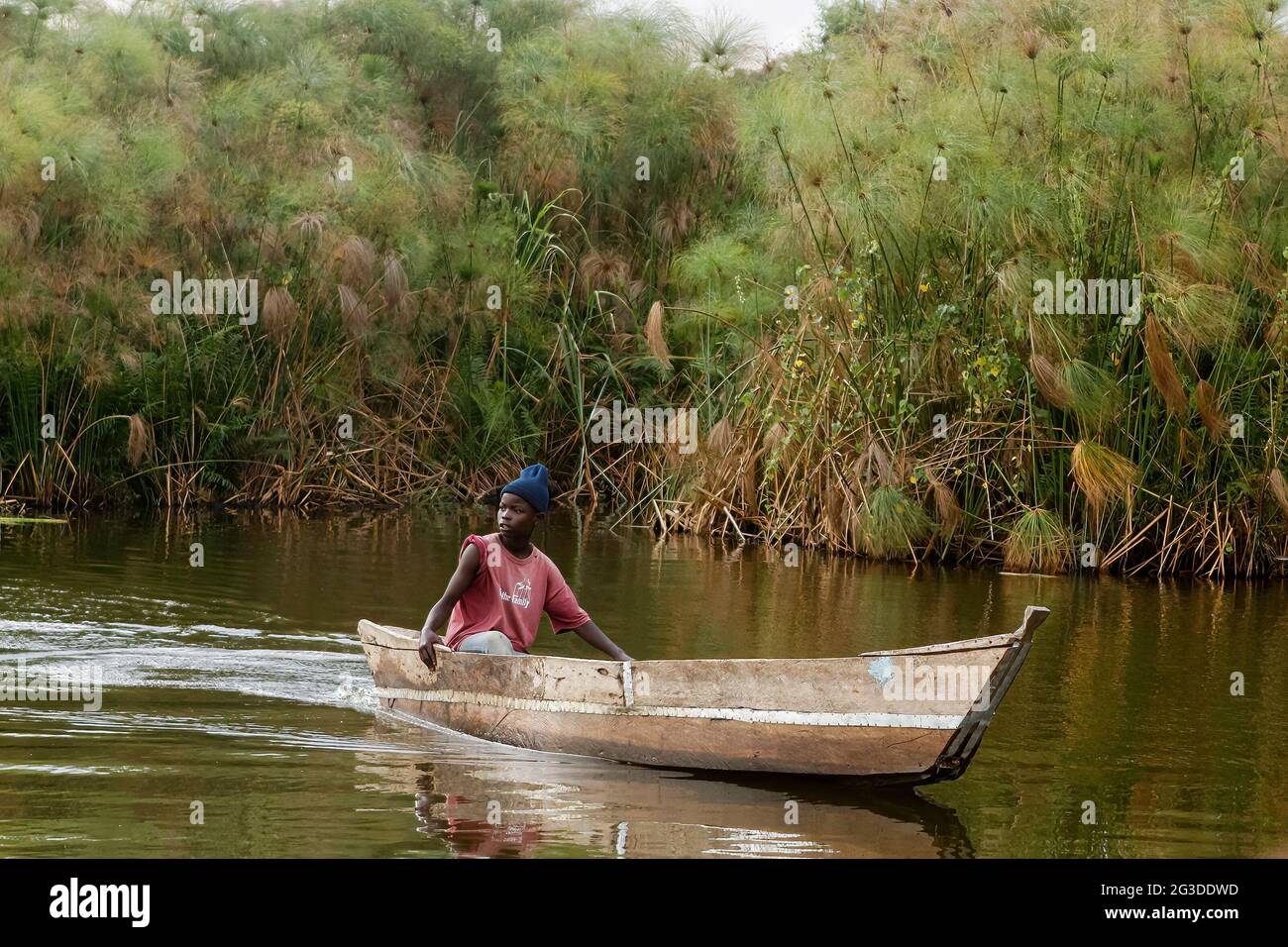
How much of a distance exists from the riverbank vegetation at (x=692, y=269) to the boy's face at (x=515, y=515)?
607 cm

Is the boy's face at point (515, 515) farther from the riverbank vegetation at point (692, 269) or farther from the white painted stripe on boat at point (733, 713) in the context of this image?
the riverbank vegetation at point (692, 269)

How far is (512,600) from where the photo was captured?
7191 mm

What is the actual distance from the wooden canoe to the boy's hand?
0.04 meters

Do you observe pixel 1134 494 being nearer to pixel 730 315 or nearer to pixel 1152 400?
pixel 1152 400

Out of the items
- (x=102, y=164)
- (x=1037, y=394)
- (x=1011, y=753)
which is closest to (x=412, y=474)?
(x=102, y=164)

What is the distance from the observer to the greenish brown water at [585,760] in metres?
5.64

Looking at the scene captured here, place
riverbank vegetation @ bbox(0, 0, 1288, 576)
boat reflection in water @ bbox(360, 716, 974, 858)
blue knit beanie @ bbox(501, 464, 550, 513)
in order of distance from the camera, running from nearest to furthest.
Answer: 1. boat reflection in water @ bbox(360, 716, 974, 858)
2. blue knit beanie @ bbox(501, 464, 550, 513)
3. riverbank vegetation @ bbox(0, 0, 1288, 576)

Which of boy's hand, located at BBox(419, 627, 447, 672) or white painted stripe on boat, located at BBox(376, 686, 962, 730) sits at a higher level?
boy's hand, located at BBox(419, 627, 447, 672)

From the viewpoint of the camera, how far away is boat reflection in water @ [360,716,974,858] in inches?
217

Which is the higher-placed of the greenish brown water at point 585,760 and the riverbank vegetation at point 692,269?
the riverbank vegetation at point 692,269

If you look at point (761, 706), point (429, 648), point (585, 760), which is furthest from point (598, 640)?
point (761, 706)

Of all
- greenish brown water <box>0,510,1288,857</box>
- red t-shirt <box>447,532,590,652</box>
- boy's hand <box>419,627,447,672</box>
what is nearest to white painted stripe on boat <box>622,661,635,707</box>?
greenish brown water <box>0,510,1288,857</box>

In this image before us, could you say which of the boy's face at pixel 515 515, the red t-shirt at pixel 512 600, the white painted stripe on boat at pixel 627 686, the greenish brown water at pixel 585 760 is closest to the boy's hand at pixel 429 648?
the red t-shirt at pixel 512 600

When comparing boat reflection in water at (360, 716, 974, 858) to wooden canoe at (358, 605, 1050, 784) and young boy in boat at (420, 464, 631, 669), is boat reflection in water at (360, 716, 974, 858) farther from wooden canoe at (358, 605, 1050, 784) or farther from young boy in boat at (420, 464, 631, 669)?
young boy in boat at (420, 464, 631, 669)
